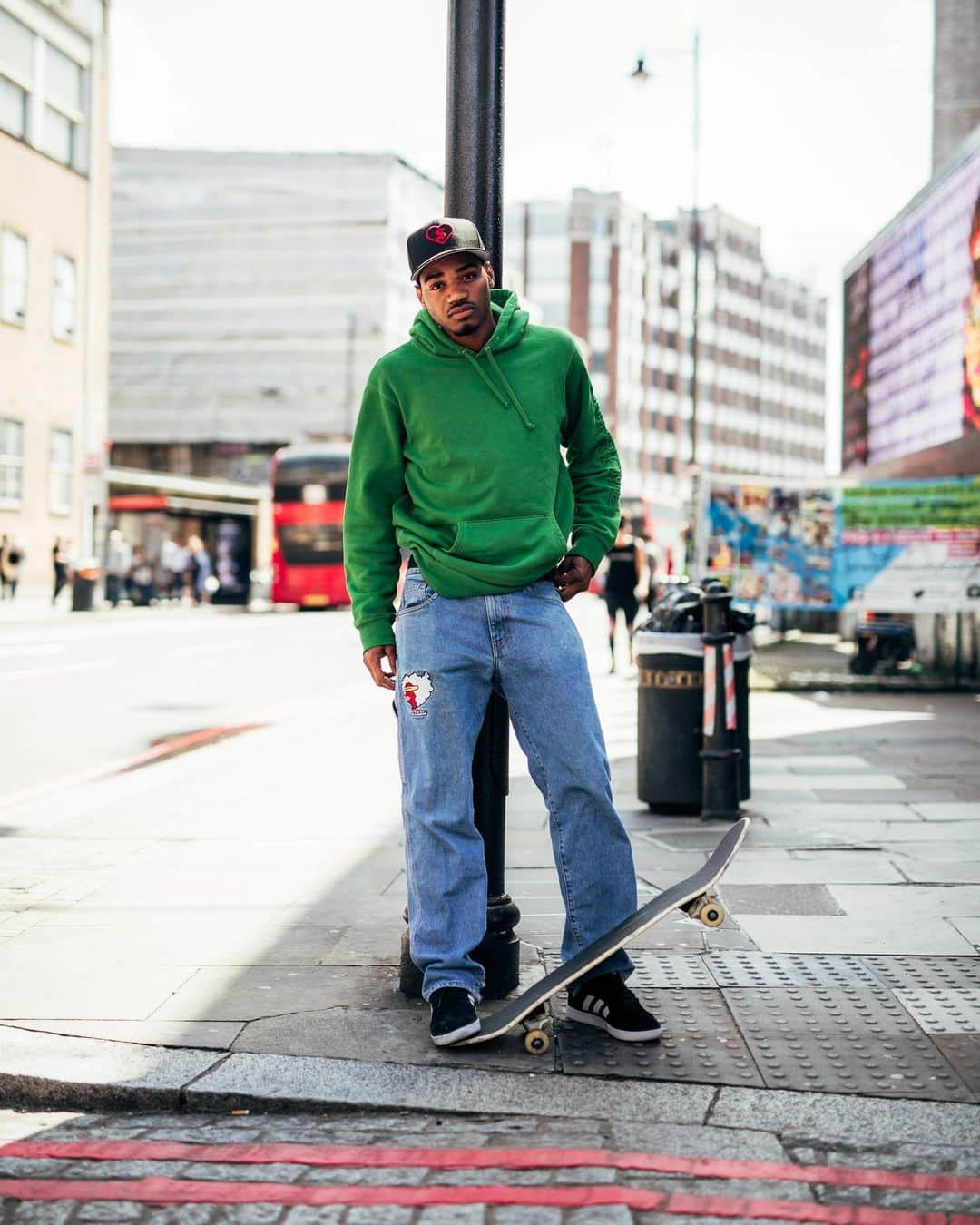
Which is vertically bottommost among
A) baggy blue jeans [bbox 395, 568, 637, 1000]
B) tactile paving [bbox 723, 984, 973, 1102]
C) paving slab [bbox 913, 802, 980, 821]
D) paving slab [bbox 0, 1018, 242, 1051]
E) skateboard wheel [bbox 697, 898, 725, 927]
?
paving slab [bbox 0, 1018, 242, 1051]

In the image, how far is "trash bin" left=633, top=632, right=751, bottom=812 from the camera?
732cm

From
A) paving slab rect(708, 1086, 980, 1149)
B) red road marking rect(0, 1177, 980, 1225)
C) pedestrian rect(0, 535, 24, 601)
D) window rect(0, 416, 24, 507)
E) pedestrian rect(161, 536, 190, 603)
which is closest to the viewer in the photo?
red road marking rect(0, 1177, 980, 1225)

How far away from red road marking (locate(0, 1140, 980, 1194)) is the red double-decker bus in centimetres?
3159

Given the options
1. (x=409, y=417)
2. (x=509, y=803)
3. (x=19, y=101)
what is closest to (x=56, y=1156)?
(x=409, y=417)

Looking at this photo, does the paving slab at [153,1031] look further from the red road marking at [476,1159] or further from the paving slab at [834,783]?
the paving slab at [834,783]

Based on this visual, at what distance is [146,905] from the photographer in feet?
17.3

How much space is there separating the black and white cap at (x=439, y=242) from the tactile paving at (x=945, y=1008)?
84.5 inches

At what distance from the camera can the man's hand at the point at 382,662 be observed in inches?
156

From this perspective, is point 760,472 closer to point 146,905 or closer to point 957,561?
point 957,561

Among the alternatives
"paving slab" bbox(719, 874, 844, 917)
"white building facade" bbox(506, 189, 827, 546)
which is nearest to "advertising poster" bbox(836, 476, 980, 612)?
"paving slab" bbox(719, 874, 844, 917)

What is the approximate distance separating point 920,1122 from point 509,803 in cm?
456

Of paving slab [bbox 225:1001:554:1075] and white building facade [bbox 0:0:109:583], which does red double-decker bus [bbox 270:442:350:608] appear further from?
paving slab [bbox 225:1001:554:1075]

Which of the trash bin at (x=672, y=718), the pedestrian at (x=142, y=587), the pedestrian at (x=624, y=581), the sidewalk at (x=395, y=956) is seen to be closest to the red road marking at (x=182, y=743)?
the sidewalk at (x=395, y=956)

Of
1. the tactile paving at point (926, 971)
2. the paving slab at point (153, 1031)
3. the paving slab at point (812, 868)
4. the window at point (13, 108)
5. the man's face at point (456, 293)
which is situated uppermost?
the window at point (13, 108)
